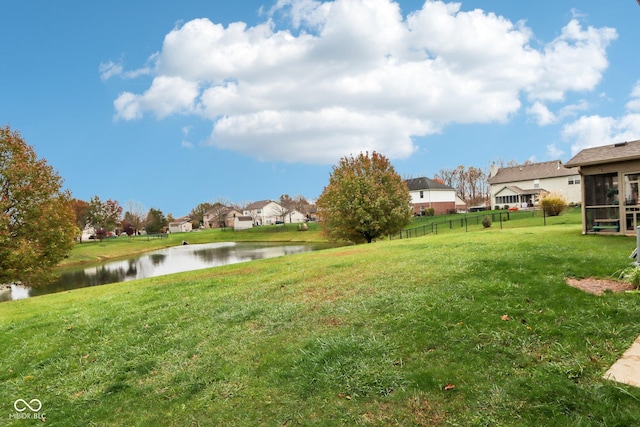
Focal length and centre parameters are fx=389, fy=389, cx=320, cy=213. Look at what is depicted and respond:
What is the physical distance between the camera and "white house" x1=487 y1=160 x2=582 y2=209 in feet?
170

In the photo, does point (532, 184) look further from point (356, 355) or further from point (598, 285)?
point (356, 355)

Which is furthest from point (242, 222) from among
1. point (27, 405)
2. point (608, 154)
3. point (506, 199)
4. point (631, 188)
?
point (27, 405)

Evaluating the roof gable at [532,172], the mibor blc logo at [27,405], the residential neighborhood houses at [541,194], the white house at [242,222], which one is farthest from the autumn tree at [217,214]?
the mibor blc logo at [27,405]

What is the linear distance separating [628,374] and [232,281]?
29.5 feet

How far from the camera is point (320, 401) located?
3982 mm

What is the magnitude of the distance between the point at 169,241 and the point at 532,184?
2420 inches

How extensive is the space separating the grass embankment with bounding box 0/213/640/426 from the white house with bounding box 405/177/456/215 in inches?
2247

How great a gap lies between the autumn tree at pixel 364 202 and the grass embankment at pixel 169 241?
12.9 m

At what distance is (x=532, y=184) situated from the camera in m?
56.9

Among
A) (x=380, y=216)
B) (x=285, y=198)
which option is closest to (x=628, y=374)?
(x=380, y=216)

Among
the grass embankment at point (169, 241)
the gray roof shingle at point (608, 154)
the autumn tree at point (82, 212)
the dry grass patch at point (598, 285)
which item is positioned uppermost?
the autumn tree at point (82, 212)

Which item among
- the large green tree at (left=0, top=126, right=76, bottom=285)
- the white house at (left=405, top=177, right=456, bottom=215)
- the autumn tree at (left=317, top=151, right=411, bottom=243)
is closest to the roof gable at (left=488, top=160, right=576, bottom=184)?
the white house at (left=405, top=177, right=456, bottom=215)

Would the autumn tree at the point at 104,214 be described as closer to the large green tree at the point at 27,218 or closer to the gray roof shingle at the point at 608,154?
the large green tree at the point at 27,218

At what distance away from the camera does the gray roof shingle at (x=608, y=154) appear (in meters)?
14.6
